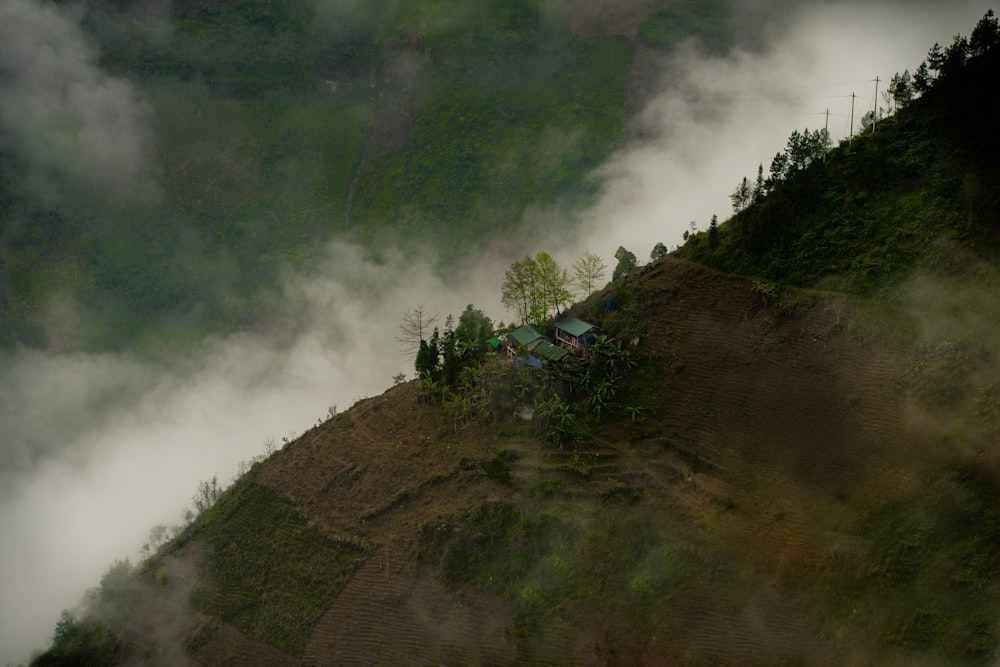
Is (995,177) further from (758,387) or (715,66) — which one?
(715,66)

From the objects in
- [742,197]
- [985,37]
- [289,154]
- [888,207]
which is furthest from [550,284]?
[289,154]

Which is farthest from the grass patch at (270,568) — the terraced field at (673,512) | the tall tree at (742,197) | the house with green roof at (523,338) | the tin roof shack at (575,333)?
the tall tree at (742,197)

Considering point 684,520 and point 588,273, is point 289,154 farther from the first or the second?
point 684,520

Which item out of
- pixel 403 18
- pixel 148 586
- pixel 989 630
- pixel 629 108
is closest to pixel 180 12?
pixel 403 18

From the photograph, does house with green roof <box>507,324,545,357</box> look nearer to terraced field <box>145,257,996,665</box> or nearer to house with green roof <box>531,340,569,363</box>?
house with green roof <box>531,340,569,363</box>

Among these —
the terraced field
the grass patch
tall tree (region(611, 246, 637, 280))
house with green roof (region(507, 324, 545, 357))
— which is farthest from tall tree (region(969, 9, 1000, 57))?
the grass patch

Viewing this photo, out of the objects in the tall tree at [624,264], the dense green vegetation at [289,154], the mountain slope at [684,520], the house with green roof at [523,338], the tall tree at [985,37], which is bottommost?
the mountain slope at [684,520]

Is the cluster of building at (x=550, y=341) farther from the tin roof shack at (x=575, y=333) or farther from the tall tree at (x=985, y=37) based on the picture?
the tall tree at (x=985, y=37)
